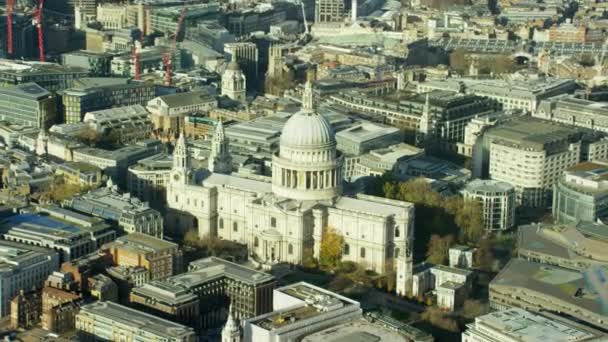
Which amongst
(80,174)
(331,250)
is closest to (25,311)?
(331,250)

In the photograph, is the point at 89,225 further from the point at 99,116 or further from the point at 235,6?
the point at 235,6

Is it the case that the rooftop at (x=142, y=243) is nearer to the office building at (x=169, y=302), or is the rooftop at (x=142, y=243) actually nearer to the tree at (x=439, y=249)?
the office building at (x=169, y=302)

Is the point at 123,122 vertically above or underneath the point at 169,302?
above

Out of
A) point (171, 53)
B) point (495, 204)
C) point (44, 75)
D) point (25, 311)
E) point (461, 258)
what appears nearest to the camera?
point (25, 311)

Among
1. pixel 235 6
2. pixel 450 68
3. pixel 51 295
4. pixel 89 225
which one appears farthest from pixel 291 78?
→ pixel 51 295

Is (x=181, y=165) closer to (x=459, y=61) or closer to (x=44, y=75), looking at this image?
(x=44, y=75)

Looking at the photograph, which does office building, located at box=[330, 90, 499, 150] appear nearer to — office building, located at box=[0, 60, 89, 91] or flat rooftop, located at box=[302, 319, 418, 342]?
office building, located at box=[0, 60, 89, 91]
